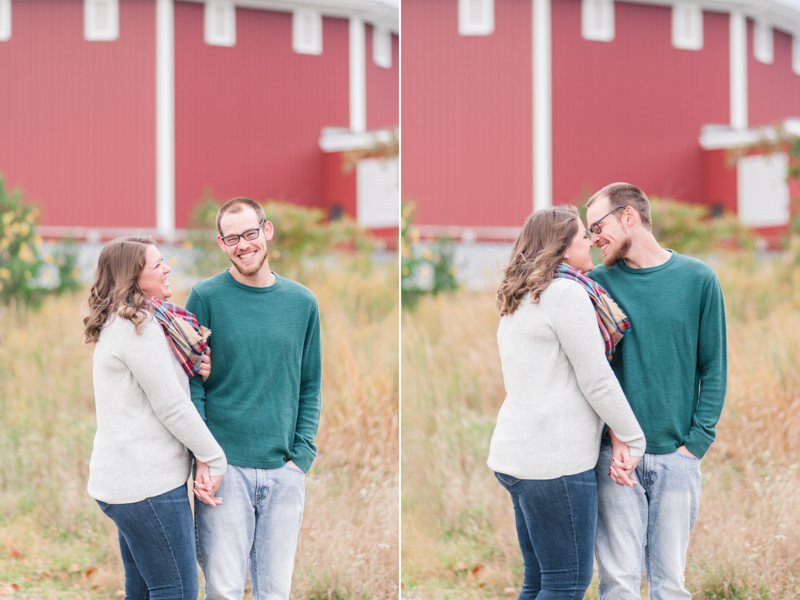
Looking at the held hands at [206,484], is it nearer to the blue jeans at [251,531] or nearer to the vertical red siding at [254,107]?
the blue jeans at [251,531]

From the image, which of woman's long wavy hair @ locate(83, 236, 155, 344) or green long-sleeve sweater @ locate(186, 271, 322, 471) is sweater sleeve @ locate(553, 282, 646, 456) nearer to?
green long-sleeve sweater @ locate(186, 271, 322, 471)

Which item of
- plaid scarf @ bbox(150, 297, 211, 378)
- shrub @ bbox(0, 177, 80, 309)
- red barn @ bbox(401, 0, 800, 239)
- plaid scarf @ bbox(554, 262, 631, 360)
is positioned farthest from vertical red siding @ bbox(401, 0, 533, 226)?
plaid scarf @ bbox(150, 297, 211, 378)

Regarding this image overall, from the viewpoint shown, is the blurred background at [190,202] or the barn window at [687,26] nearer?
the blurred background at [190,202]

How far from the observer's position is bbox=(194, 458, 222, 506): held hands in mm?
2074

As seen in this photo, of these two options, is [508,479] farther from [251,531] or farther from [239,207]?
[239,207]

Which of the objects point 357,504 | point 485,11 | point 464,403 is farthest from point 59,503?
point 485,11

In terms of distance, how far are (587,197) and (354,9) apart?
3179 millimetres

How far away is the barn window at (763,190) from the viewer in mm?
6734

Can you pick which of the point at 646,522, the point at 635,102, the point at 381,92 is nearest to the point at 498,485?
the point at 646,522

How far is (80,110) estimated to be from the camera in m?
7.59

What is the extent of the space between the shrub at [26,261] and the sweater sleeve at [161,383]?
4.17 meters

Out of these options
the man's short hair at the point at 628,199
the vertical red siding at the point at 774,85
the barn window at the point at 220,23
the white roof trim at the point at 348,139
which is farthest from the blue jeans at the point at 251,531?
the vertical red siding at the point at 774,85

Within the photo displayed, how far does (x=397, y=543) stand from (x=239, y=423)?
5.95ft

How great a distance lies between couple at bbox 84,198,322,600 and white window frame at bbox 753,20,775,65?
7521mm
